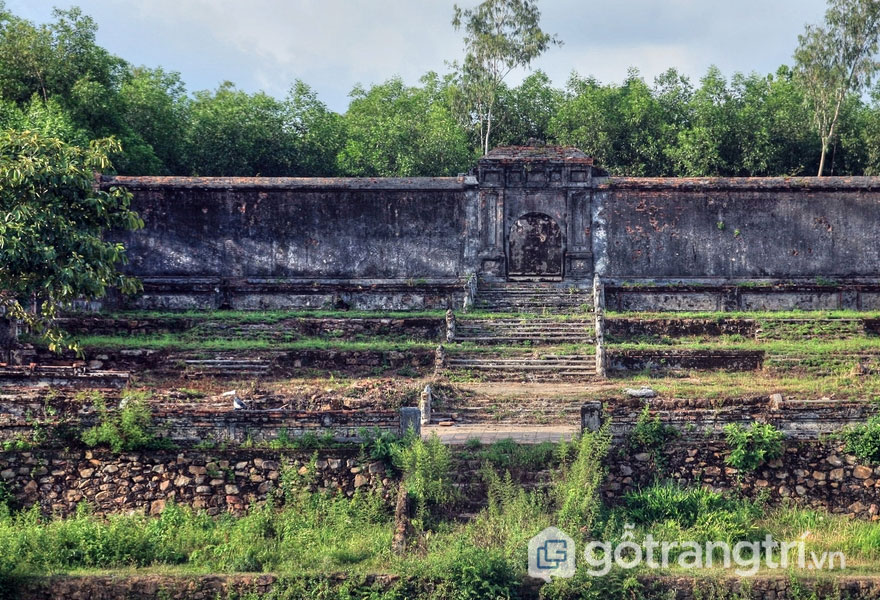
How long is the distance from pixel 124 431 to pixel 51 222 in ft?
13.8

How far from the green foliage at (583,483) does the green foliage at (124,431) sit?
5.30m

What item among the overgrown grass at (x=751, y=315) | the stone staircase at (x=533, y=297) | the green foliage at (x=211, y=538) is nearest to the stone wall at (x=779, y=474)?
the green foliage at (x=211, y=538)

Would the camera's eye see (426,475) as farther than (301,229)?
No

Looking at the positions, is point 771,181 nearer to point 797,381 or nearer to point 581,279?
point 581,279

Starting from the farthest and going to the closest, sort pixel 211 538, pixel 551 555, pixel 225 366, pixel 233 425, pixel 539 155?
1. pixel 539 155
2. pixel 225 366
3. pixel 233 425
4. pixel 211 538
5. pixel 551 555

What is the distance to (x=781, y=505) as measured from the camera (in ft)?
49.7

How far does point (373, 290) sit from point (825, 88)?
56.4 feet

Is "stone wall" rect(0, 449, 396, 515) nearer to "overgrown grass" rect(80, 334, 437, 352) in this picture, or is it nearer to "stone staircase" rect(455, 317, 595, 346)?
"overgrown grass" rect(80, 334, 437, 352)

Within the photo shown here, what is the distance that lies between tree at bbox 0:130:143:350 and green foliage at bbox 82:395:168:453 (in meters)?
2.82

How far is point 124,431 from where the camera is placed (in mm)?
15070

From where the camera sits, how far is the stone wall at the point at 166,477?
588 inches

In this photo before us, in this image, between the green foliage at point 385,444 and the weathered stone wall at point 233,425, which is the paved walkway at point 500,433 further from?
the weathered stone wall at point 233,425

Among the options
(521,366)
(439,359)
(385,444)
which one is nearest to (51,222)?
(385,444)

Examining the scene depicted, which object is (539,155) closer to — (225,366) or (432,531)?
(225,366)
